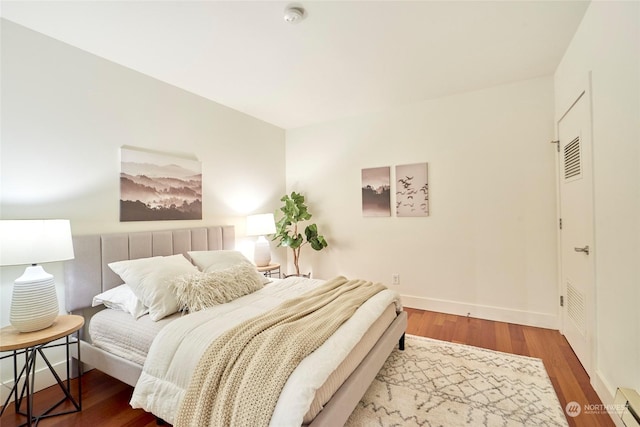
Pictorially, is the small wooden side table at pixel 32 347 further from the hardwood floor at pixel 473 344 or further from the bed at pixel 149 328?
the bed at pixel 149 328

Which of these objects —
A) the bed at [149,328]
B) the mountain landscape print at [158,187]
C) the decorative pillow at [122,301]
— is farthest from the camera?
the mountain landscape print at [158,187]

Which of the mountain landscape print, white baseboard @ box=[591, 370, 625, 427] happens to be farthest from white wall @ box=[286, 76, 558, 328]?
the mountain landscape print

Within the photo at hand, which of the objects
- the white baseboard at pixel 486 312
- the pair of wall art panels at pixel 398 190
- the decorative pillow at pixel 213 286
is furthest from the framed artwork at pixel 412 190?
the decorative pillow at pixel 213 286

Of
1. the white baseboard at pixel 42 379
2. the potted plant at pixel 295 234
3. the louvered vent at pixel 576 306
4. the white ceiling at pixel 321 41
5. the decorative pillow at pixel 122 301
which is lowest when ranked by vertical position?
the white baseboard at pixel 42 379

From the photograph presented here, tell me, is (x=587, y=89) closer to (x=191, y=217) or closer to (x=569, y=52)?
(x=569, y=52)

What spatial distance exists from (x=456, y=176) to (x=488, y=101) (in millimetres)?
876

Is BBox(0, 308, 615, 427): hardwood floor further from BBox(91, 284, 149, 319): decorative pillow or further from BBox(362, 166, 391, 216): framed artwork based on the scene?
BBox(362, 166, 391, 216): framed artwork

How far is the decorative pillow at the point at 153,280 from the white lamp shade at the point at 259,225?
1.30 meters

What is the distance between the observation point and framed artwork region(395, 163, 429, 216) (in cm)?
344

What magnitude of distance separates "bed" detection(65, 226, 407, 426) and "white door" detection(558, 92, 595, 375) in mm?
1331

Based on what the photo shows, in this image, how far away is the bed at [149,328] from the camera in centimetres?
136

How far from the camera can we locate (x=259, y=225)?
3.53 m

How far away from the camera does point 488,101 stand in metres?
3.09

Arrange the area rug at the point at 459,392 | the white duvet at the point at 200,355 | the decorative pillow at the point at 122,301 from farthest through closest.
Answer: the decorative pillow at the point at 122,301
the area rug at the point at 459,392
the white duvet at the point at 200,355
